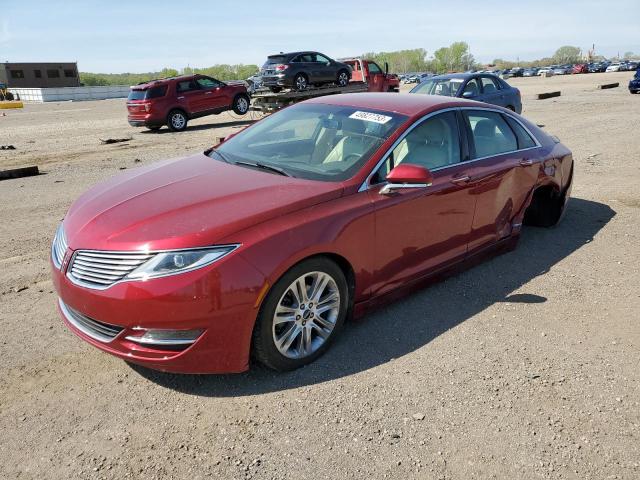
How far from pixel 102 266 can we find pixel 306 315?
1231 mm

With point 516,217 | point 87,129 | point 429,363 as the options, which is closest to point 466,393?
point 429,363

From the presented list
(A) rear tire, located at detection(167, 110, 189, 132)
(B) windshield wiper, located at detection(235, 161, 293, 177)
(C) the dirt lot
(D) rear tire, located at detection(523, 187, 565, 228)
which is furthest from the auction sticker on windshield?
(A) rear tire, located at detection(167, 110, 189, 132)

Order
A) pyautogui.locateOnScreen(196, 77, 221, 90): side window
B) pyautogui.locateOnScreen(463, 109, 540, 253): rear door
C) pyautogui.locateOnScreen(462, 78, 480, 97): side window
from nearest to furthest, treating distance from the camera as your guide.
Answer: pyautogui.locateOnScreen(463, 109, 540, 253): rear door → pyautogui.locateOnScreen(462, 78, 480, 97): side window → pyautogui.locateOnScreen(196, 77, 221, 90): side window

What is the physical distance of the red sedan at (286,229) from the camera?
2.81m

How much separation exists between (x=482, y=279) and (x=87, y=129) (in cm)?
1857

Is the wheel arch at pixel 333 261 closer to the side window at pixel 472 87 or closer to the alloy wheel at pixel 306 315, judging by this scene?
the alloy wheel at pixel 306 315

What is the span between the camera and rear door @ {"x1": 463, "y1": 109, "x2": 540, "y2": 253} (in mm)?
4406

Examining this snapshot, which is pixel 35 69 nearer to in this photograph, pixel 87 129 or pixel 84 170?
pixel 87 129

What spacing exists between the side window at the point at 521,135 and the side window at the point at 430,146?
103 centimetres

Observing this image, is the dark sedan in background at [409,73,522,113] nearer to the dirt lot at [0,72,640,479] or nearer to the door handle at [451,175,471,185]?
the dirt lot at [0,72,640,479]

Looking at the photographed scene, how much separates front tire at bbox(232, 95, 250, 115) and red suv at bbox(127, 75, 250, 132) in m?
0.12

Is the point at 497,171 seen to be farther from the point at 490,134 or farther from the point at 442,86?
the point at 442,86

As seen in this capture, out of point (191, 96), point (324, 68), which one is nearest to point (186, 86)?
point (191, 96)

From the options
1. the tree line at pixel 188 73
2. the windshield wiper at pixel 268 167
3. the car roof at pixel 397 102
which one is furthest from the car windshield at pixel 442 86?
the tree line at pixel 188 73
